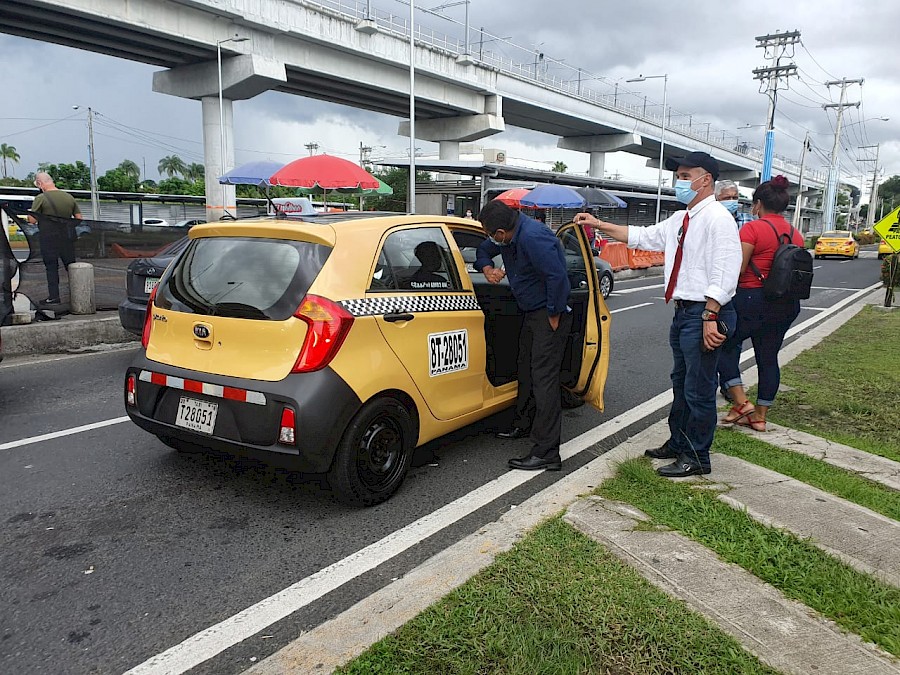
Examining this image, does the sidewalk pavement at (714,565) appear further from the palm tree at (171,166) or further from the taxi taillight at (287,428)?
the palm tree at (171,166)

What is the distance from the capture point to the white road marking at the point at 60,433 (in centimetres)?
468

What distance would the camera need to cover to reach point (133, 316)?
7480 mm

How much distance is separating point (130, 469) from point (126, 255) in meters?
7.43

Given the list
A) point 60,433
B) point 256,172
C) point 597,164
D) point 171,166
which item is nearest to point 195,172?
point 171,166

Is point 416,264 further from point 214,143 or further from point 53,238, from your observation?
point 214,143

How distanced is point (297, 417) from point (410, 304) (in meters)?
1.02

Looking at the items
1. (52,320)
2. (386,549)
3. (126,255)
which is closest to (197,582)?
(386,549)

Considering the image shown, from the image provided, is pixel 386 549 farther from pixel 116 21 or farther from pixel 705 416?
pixel 116 21

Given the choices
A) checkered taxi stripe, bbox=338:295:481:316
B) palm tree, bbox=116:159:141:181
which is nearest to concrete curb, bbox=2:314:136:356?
checkered taxi stripe, bbox=338:295:481:316

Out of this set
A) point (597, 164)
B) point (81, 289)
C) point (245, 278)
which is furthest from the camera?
point (597, 164)

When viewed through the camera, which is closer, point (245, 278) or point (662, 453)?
point (245, 278)

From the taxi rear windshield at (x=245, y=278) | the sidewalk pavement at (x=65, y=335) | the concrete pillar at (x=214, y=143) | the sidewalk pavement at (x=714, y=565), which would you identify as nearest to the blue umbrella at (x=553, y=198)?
the sidewalk pavement at (x=65, y=335)

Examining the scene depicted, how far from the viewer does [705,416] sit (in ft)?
13.6

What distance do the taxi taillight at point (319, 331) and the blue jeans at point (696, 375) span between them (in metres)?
2.11
